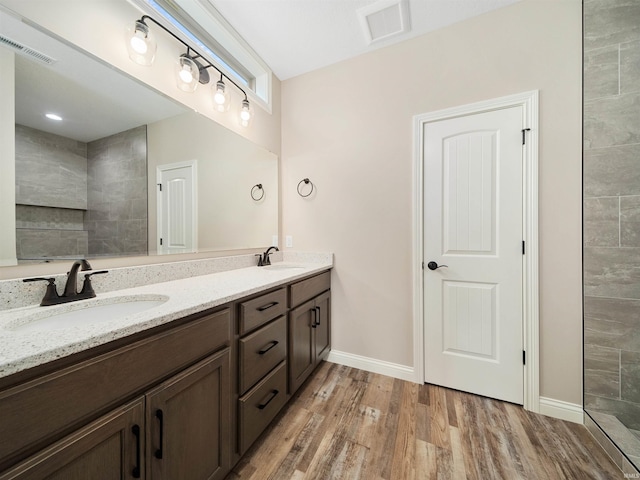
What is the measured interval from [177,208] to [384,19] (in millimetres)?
1916

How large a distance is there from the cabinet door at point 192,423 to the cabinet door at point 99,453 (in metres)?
0.04

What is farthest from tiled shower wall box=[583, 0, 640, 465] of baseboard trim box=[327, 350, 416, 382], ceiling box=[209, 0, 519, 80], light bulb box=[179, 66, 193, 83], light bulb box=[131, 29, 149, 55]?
light bulb box=[131, 29, 149, 55]

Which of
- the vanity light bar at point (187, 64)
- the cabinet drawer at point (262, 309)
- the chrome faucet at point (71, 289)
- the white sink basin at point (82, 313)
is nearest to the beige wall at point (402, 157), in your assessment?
the vanity light bar at point (187, 64)

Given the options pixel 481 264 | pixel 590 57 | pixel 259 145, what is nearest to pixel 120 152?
pixel 259 145

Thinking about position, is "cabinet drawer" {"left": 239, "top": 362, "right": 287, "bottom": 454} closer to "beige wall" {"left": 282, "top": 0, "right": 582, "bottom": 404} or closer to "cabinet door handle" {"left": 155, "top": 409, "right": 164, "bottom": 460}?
"cabinet door handle" {"left": 155, "top": 409, "right": 164, "bottom": 460}

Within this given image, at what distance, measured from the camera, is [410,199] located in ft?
6.14

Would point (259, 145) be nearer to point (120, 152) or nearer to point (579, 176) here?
point (120, 152)

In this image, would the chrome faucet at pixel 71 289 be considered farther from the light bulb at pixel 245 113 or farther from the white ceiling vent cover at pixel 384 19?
the white ceiling vent cover at pixel 384 19

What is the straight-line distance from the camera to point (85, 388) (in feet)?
2.04

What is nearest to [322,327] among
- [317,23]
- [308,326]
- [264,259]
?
[308,326]

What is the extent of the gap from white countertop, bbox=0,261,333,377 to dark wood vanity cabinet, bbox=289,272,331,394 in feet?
0.90

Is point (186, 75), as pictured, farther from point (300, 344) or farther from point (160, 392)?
point (300, 344)

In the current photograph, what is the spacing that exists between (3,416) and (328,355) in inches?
77.0

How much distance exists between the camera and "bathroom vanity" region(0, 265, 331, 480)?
0.55 metres
